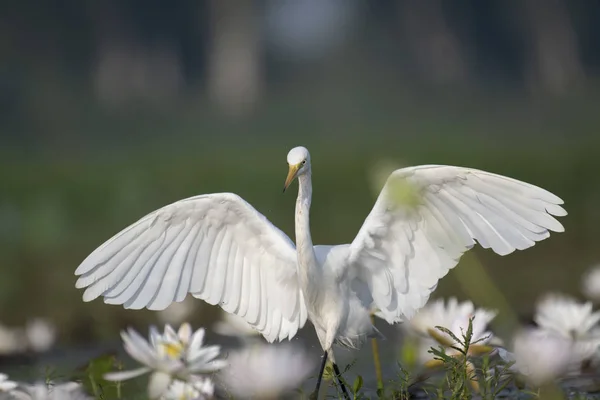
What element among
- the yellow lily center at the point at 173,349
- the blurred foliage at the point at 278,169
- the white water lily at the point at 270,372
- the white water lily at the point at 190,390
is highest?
the white water lily at the point at 270,372

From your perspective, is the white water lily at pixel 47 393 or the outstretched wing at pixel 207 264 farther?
the outstretched wing at pixel 207 264

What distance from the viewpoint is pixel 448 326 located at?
2.26 meters

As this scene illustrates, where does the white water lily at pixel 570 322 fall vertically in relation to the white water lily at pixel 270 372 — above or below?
below

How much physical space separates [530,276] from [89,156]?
1211 centimetres

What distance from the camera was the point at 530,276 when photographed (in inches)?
221

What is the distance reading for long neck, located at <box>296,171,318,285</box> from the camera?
278cm

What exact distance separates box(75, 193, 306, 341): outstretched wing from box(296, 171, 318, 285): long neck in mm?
90

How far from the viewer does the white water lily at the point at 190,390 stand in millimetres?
2041

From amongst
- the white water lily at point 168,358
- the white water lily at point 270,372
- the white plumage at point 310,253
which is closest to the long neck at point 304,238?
the white plumage at point 310,253

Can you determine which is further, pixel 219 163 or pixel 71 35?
pixel 71 35

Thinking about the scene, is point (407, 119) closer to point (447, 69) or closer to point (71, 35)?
point (447, 69)

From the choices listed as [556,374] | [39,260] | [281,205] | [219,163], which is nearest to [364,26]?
[219,163]

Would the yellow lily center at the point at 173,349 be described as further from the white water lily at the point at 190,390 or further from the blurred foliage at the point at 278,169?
the blurred foliage at the point at 278,169

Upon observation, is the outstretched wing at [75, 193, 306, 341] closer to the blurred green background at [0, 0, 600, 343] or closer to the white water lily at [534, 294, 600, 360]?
the white water lily at [534, 294, 600, 360]
